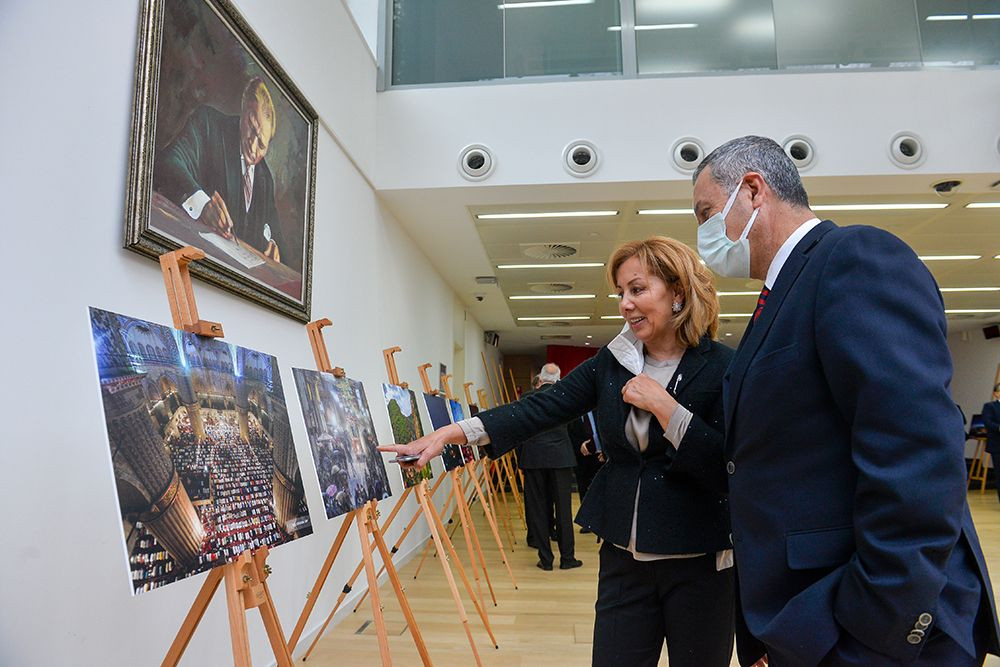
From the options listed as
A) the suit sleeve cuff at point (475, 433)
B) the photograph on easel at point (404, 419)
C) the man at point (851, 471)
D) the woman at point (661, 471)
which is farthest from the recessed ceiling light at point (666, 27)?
the man at point (851, 471)

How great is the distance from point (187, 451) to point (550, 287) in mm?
7122

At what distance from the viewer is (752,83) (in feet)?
14.9

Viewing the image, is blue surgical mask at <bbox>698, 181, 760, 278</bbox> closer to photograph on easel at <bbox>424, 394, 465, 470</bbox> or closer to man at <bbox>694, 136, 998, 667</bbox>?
man at <bbox>694, 136, 998, 667</bbox>

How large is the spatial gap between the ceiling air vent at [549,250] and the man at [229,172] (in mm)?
3654

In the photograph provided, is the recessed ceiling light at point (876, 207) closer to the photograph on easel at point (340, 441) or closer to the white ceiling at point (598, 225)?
the white ceiling at point (598, 225)

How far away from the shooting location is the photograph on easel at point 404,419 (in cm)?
273

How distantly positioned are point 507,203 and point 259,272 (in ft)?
8.59

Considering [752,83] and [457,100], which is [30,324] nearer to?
[457,100]

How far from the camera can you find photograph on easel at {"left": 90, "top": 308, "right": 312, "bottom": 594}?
1.07 metres

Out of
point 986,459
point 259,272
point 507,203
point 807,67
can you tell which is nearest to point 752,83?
point 807,67

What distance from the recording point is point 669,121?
4.49m

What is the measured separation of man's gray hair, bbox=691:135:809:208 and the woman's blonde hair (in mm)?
310

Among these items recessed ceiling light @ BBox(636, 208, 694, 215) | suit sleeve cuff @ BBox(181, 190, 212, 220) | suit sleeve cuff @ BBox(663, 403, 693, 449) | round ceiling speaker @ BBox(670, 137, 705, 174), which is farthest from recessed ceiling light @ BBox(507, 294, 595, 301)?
suit sleeve cuff @ BBox(663, 403, 693, 449)

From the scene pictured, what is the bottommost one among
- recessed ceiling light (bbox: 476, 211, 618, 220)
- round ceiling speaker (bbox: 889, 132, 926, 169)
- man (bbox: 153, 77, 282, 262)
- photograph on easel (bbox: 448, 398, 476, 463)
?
photograph on easel (bbox: 448, 398, 476, 463)
